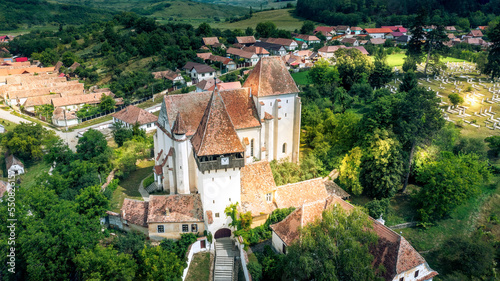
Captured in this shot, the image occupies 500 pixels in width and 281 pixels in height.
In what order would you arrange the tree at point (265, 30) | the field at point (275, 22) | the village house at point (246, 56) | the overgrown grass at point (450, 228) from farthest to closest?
the field at point (275, 22)
the tree at point (265, 30)
the village house at point (246, 56)
the overgrown grass at point (450, 228)

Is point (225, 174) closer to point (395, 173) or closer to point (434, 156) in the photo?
point (395, 173)

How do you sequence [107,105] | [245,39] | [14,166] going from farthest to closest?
[245,39] < [107,105] < [14,166]

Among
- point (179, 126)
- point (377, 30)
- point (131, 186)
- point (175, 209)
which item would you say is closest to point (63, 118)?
point (131, 186)

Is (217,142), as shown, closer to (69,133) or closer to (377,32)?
(69,133)

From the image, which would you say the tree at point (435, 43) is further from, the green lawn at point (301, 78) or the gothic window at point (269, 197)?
the gothic window at point (269, 197)

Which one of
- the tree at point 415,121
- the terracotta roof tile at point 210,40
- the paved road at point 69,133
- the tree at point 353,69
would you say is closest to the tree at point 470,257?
the tree at point 415,121

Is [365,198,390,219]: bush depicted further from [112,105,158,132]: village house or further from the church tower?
[112,105,158,132]: village house

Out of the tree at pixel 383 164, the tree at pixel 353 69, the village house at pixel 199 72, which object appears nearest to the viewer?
the tree at pixel 383 164
